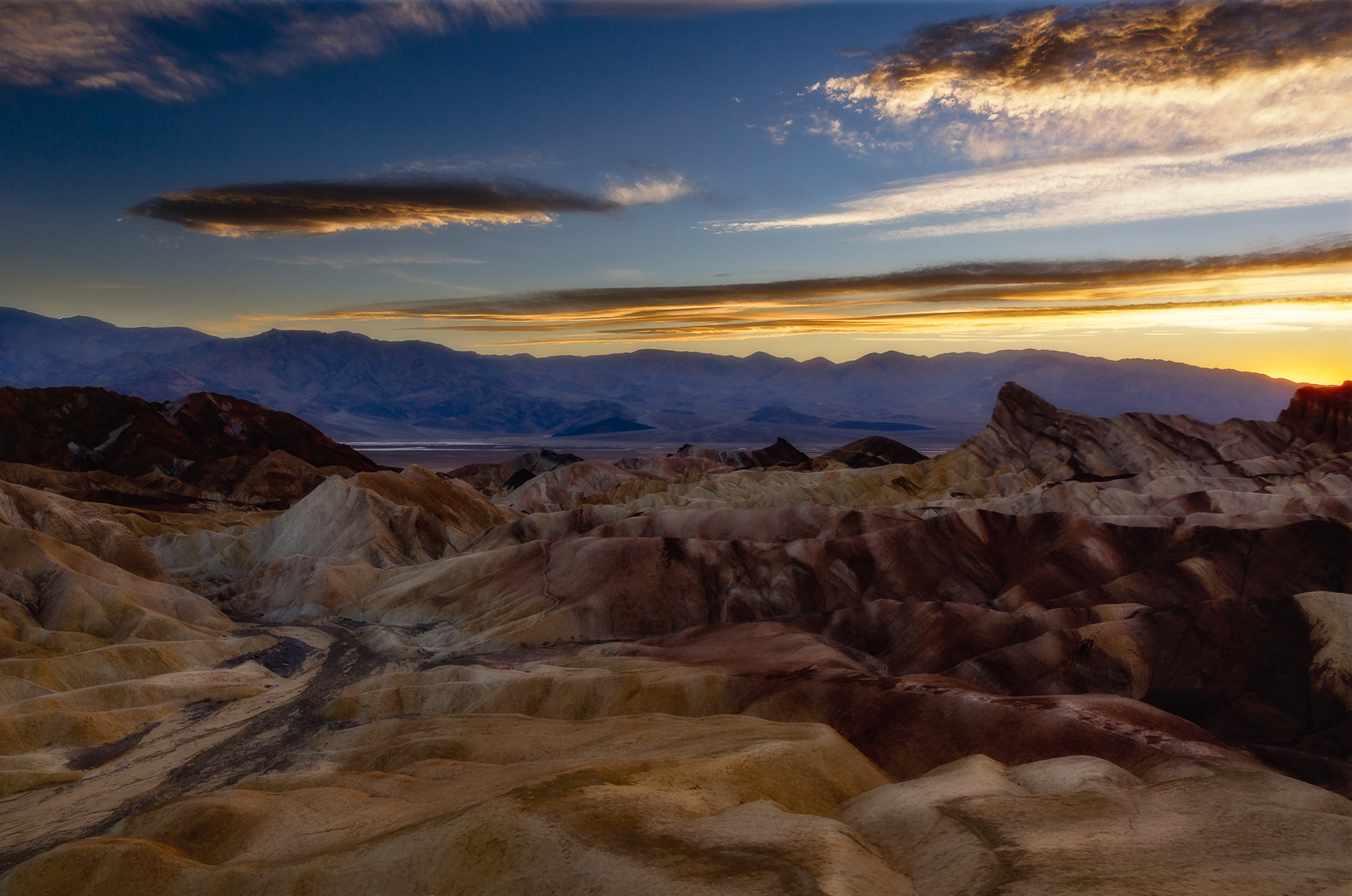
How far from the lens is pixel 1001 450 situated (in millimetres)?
143875

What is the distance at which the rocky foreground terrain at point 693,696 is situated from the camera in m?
21.9

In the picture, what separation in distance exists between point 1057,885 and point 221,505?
158821mm

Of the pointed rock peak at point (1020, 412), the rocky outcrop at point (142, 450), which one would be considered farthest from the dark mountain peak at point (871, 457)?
the rocky outcrop at point (142, 450)

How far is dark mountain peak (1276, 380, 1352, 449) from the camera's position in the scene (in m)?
127

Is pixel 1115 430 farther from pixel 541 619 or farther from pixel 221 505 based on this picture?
pixel 221 505

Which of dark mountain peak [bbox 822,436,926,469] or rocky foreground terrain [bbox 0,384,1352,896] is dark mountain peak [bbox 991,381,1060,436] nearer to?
rocky foreground terrain [bbox 0,384,1352,896]

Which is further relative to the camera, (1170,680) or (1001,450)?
(1001,450)

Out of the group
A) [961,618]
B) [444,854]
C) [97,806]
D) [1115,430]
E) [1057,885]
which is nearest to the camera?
[1057,885]

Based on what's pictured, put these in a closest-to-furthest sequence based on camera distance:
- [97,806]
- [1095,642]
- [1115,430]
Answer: [97,806]
[1095,642]
[1115,430]

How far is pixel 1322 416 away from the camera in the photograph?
13250cm

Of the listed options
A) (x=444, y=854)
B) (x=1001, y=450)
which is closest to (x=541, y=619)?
(x=444, y=854)

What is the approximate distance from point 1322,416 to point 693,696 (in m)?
140

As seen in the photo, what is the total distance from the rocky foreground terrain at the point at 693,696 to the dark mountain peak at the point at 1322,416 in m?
17.8

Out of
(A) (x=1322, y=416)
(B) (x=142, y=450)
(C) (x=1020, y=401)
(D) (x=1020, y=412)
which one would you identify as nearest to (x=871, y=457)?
(C) (x=1020, y=401)
